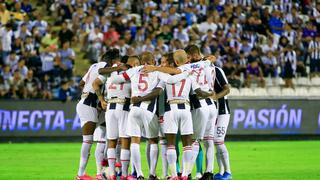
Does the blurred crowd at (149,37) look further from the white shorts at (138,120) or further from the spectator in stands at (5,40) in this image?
the white shorts at (138,120)

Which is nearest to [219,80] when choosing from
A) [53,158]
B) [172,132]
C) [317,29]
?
[172,132]

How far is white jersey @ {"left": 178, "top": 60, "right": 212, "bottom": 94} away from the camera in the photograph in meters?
16.0

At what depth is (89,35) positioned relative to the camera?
32406 mm

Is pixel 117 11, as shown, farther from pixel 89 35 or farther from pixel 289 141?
pixel 289 141

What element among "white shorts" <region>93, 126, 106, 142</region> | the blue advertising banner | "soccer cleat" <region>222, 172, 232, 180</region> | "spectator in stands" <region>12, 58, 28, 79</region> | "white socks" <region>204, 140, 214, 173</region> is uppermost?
"white shorts" <region>93, 126, 106, 142</region>

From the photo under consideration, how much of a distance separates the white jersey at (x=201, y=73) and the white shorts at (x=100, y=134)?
6.50 feet

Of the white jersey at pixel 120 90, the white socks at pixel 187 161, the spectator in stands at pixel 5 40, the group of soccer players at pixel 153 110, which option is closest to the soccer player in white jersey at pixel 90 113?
the group of soccer players at pixel 153 110

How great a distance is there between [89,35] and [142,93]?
16.9 m

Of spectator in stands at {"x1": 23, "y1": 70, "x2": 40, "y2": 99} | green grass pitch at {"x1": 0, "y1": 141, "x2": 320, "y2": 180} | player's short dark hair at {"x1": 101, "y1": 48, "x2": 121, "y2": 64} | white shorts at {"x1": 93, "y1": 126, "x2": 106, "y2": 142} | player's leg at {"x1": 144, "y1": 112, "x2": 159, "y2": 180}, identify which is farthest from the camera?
spectator in stands at {"x1": 23, "y1": 70, "x2": 40, "y2": 99}

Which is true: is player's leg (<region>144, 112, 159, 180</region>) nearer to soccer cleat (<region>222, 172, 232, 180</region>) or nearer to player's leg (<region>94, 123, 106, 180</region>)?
player's leg (<region>94, 123, 106, 180</region>)

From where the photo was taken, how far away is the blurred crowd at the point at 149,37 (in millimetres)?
29984

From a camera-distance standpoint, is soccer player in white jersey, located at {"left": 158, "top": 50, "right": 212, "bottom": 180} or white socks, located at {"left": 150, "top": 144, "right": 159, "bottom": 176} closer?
soccer player in white jersey, located at {"left": 158, "top": 50, "right": 212, "bottom": 180}

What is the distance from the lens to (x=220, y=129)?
17.3m

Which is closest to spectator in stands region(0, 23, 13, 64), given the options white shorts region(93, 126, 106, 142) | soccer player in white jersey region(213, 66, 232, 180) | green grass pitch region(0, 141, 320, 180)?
green grass pitch region(0, 141, 320, 180)
